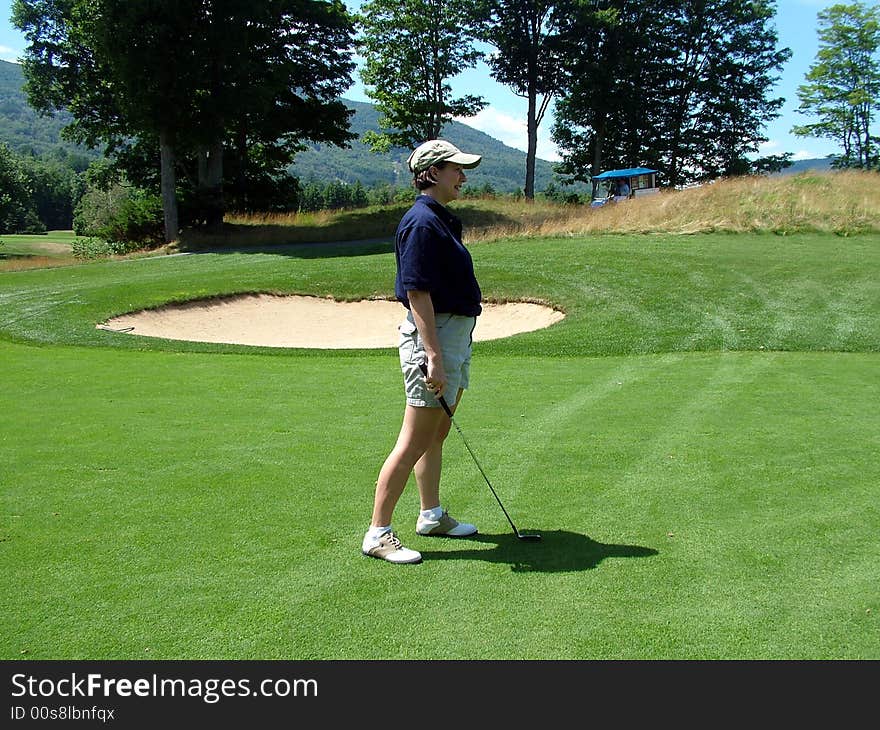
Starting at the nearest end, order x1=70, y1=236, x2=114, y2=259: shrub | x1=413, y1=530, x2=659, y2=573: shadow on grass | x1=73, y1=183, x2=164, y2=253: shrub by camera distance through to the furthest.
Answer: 1. x1=413, y1=530, x2=659, y2=573: shadow on grass
2. x1=70, y1=236, x2=114, y2=259: shrub
3. x1=73, y1=183, x2=164, y2=253: shrub

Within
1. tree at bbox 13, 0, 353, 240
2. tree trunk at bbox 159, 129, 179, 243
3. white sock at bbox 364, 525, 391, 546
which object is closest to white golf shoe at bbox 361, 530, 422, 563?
white sock at bbox 364, 525, 391, 546

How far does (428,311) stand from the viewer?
4.00 metres

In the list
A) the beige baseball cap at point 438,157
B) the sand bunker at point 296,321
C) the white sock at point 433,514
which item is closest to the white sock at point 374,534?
the white sock at point 433,514

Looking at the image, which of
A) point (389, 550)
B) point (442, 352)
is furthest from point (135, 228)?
point (389, 550)

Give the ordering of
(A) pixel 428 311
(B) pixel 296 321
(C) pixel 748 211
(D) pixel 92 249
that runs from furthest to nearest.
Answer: (D) pixel 92 249, (C) pixel 748 211, (B) pixel 296 321, (A) pixel 428 311

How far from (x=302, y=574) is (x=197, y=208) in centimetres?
3494

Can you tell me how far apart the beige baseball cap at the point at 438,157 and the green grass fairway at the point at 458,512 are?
199 centimetres

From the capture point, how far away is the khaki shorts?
4164mm

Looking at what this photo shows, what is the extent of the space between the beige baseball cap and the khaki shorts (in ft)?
2.56

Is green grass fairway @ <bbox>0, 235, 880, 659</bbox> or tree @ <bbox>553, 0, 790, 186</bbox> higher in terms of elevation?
tree @ <bbox>553, 0, 790, 186</bbox>

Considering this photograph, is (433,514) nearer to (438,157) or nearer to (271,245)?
(438,157)

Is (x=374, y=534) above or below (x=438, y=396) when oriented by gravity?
below

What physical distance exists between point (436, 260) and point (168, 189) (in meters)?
33.1

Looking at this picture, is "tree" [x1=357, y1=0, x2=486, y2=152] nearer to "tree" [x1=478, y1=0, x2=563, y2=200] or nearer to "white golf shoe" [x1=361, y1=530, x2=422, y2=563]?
"tree" [x1=478, y1=0, x2=563, y2=200]
